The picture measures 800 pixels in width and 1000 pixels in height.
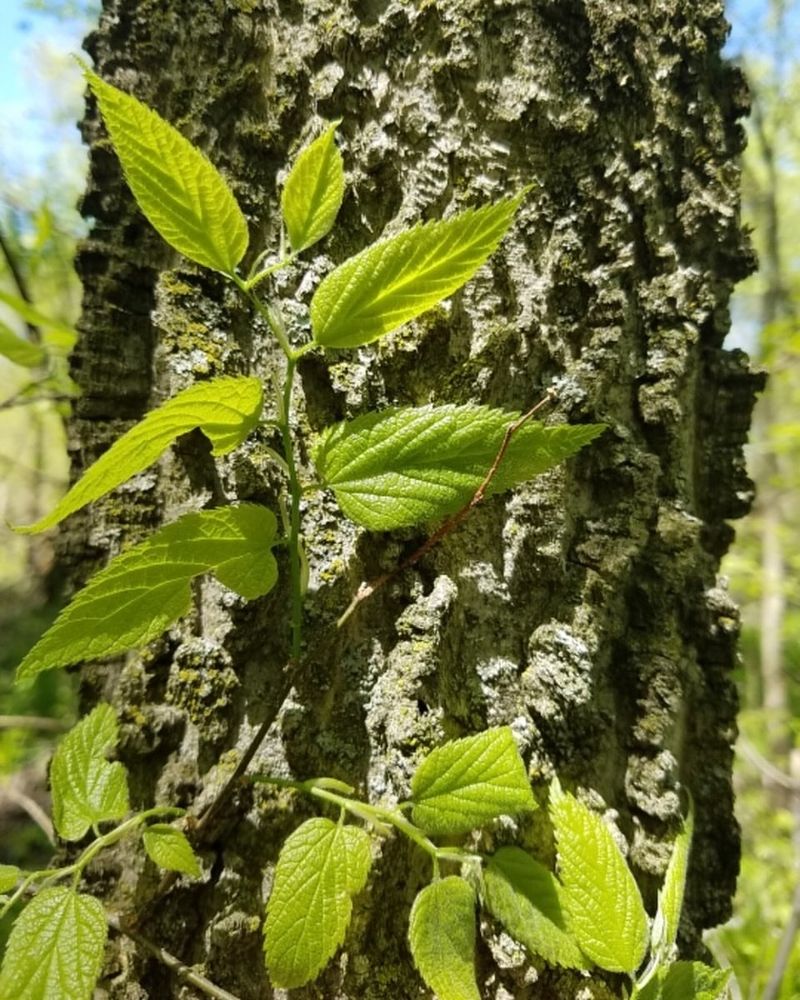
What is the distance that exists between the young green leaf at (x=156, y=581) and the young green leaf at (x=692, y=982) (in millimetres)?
493

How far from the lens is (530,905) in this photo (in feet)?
1.76

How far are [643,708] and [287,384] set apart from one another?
554 mm

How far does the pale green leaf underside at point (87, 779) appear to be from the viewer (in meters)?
0.56

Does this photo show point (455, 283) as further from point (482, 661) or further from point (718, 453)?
point (718, 453)

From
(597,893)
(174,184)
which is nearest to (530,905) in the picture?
(597,893)

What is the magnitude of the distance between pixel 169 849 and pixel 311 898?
0.15 metres

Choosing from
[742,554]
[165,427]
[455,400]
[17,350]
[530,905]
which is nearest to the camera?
[165,427]

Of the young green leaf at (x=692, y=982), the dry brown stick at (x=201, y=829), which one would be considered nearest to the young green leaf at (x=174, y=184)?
the dry brown stick at (x=201, y=829)

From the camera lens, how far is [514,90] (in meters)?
0.72

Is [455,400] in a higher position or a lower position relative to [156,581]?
higher

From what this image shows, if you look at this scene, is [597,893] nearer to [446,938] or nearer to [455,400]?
[446,938]

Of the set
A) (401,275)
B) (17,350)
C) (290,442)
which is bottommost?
(290,442)

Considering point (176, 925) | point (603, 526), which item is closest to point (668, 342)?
point (603, 526)

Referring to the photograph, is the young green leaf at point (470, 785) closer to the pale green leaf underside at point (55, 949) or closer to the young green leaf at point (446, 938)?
the young green leaf at point (446, 938)
